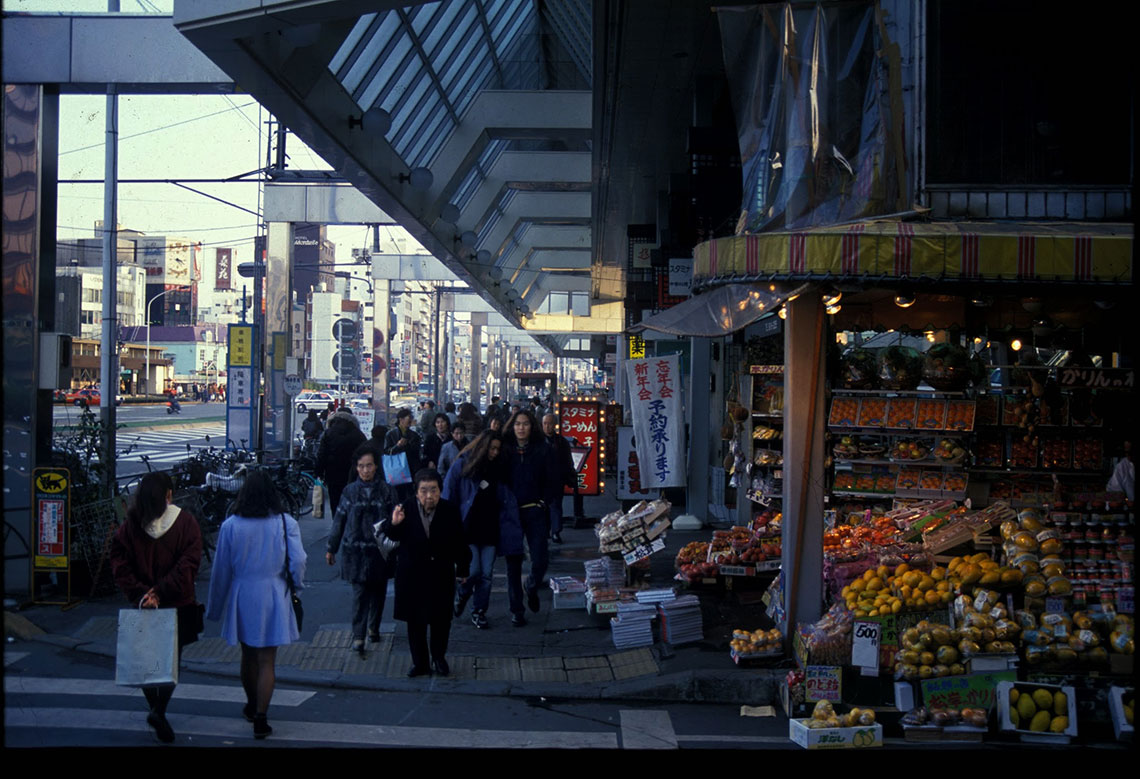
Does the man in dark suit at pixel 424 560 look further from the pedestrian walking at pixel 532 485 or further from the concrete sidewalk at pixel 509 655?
the pedestrian walking at pixel 532 485

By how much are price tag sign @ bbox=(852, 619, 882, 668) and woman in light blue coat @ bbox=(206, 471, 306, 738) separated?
Answer: 425cm

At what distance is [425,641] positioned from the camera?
26.7ft

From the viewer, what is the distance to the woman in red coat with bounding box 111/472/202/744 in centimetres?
620

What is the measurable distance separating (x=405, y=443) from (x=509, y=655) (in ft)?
18.5

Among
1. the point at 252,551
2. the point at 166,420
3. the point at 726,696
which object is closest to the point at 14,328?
the point at 252,551

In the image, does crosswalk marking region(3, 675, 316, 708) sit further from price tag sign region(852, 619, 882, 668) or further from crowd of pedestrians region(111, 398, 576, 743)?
price tag sign region(852, 619, 882, 668)

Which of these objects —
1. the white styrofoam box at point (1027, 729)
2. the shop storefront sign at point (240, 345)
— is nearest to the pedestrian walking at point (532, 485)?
the white styrofoam box at point (1027, 729)

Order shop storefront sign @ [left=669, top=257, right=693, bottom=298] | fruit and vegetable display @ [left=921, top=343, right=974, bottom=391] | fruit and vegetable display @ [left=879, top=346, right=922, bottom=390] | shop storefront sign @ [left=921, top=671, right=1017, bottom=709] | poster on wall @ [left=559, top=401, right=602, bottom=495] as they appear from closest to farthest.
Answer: shop storefront sign @ [left=921, top=671, right=1017, bottom=709] → fruit and vegetable display @ [left=921, top=343, right=974, bottom=391] → fruit and vegetable display @ [left=879, top=346, right=922, bottom=390] → shop storefront sign @ [left=669, top=257, right=693, bottom=298] → poster on wall @ [left=559, top=401, right=602, bottom=495]

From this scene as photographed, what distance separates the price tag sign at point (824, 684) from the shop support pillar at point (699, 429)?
8660mm

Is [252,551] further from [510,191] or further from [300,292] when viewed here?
[300,292]

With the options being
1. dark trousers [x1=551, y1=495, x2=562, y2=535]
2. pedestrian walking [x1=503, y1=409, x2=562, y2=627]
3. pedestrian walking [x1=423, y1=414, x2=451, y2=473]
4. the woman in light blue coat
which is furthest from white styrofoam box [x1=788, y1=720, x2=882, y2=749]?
pedestrian walking [x1=423, y1=414, x2=451, y2=473]

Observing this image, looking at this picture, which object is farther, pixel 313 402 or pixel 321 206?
pixel 313 402

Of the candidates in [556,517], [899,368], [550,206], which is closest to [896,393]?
[899,368]

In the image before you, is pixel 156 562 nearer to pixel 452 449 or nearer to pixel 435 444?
pixel 452 449
